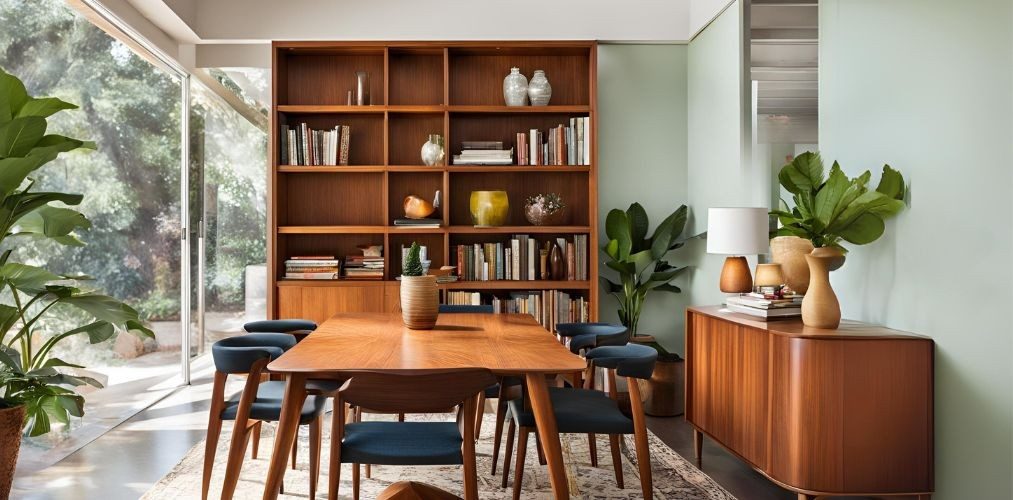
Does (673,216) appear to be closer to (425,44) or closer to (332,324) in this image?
(425,44)

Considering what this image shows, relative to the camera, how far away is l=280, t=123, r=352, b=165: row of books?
548 centimetres

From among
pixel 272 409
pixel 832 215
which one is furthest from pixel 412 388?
pixel 832 215

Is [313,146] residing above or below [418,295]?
above

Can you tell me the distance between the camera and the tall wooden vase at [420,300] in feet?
11.4

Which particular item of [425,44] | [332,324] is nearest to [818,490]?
[332,324]

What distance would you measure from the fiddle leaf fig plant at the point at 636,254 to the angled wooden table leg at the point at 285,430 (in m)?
3.13

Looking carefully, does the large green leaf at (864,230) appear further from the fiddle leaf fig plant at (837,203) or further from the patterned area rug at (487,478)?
the patterned area rug at (487,478)

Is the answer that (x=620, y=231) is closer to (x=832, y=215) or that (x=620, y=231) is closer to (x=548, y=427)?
(x=832, y=215)

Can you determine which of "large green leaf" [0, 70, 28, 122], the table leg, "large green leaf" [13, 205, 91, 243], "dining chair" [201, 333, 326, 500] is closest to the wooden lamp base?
the table leg

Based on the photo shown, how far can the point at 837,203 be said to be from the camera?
320cm

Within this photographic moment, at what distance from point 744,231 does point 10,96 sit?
3.18 meters

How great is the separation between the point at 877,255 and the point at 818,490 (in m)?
1.08

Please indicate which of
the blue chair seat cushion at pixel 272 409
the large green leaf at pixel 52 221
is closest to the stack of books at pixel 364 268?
the blue chair seat cushion at pixel 272 409

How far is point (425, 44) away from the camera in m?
5.43
